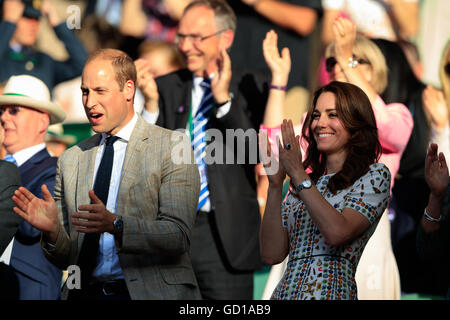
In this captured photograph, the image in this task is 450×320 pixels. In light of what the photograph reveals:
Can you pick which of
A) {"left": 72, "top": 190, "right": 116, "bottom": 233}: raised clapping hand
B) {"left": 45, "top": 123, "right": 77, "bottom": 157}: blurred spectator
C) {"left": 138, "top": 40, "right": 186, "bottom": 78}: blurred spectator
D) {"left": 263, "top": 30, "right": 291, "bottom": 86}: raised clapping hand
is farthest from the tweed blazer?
{"left": 138, "top": 40, "right": 186, "bottom": 78}: blurred spectator

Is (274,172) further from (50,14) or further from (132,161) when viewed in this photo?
(50,14)

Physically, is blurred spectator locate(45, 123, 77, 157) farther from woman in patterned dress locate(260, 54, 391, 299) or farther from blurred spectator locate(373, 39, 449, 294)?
woman in patterned dress locate(260, 54, 391, 299)

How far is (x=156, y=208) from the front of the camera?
325 centimetres

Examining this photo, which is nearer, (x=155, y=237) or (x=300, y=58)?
(x=155, y=237)

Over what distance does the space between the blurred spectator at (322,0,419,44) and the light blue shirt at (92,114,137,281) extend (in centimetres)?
259

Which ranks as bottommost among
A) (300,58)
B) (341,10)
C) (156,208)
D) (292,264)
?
(292,264)

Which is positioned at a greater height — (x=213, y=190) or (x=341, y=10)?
(x=341, y=10)

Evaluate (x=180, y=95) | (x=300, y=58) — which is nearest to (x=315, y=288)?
(x=180, y=95)

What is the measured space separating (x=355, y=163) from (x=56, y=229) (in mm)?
1273

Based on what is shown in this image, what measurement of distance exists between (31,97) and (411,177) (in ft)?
8.25

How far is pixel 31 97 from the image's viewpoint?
15.1 feet

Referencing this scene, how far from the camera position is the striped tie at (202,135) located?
439 centimetres

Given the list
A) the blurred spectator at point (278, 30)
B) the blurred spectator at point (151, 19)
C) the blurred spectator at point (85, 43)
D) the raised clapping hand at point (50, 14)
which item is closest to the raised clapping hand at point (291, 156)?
the blurred spectator at point (278, 30)
